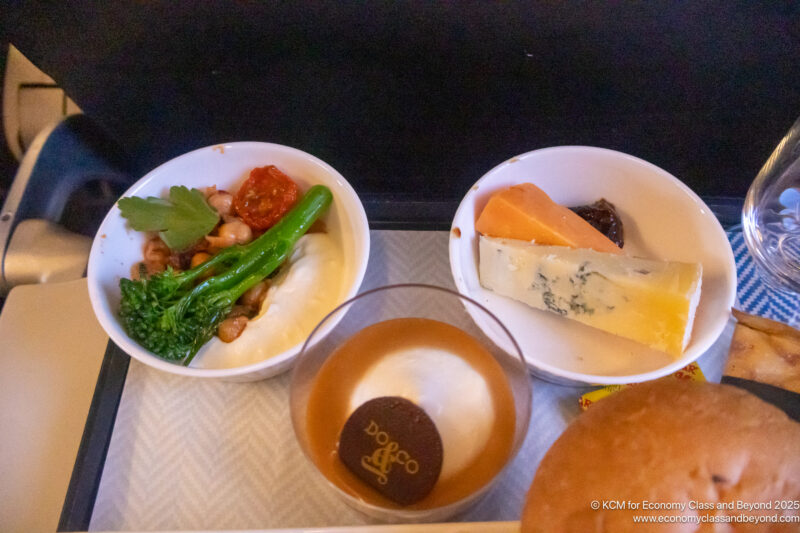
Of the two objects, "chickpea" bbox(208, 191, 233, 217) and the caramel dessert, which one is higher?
"chickpea" bbox(208, 191, 233, 217)

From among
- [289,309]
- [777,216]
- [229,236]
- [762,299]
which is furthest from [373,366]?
[777,216]

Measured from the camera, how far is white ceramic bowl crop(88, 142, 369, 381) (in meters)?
0.88

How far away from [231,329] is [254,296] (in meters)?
0.09

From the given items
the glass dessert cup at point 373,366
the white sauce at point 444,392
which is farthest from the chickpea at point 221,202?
the white sauce at point 444,392

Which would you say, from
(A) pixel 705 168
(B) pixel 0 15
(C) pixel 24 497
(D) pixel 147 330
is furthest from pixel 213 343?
(A) pixel 705 168

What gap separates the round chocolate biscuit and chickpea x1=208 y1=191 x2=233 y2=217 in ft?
1.76

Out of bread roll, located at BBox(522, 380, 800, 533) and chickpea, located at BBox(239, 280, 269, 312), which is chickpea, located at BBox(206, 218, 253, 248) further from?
bread roll, located at BBox(522, 380, 800, 533)

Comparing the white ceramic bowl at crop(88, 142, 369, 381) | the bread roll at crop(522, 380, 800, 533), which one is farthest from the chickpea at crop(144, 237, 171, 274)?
the bread roll at crop(522, 380, 800, 533)

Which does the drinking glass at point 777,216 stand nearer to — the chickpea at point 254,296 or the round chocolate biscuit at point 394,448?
the round chocolate biscuit at point 394,448

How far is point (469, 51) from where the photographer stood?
45.3 inches

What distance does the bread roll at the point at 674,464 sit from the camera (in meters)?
0.61

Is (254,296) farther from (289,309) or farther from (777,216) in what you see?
(777,216)

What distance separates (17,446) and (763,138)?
1.66 metres

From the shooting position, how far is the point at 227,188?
1.13 m
